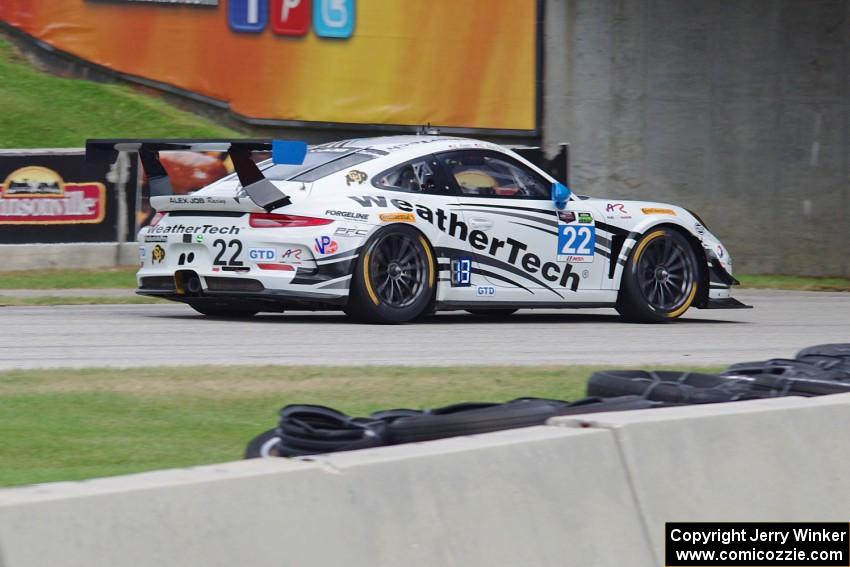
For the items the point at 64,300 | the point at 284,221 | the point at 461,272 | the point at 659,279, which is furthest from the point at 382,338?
the point at 64,300

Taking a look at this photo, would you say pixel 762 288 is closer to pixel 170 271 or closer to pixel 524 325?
pixel 524 325

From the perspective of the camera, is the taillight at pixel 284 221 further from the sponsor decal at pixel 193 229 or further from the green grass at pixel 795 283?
the green grass at pixel 795 283

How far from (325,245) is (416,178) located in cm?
114

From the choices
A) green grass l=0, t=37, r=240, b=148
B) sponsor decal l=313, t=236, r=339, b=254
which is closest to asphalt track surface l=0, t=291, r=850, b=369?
sponsor decal l=313, t=236, r=339, b=254

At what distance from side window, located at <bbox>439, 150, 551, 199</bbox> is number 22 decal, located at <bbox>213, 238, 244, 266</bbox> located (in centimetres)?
190

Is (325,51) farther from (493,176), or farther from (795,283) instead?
(493,176)

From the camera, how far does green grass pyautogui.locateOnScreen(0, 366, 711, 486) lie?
215 inches

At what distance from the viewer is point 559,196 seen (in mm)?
11523

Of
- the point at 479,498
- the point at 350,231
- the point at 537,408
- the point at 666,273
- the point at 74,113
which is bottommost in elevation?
the point at 479,498

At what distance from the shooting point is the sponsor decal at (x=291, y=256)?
10.4m

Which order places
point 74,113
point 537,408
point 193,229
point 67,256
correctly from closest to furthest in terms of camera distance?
point 537,408, point 193,229, point 67,256, point 74,113

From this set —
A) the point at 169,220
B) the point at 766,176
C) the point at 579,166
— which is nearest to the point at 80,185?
the point at 169,220

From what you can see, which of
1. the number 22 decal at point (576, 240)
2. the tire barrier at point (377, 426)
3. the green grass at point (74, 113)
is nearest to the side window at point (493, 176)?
the number 22 decal at point (576, 240)

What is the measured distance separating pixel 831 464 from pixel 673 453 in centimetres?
67
